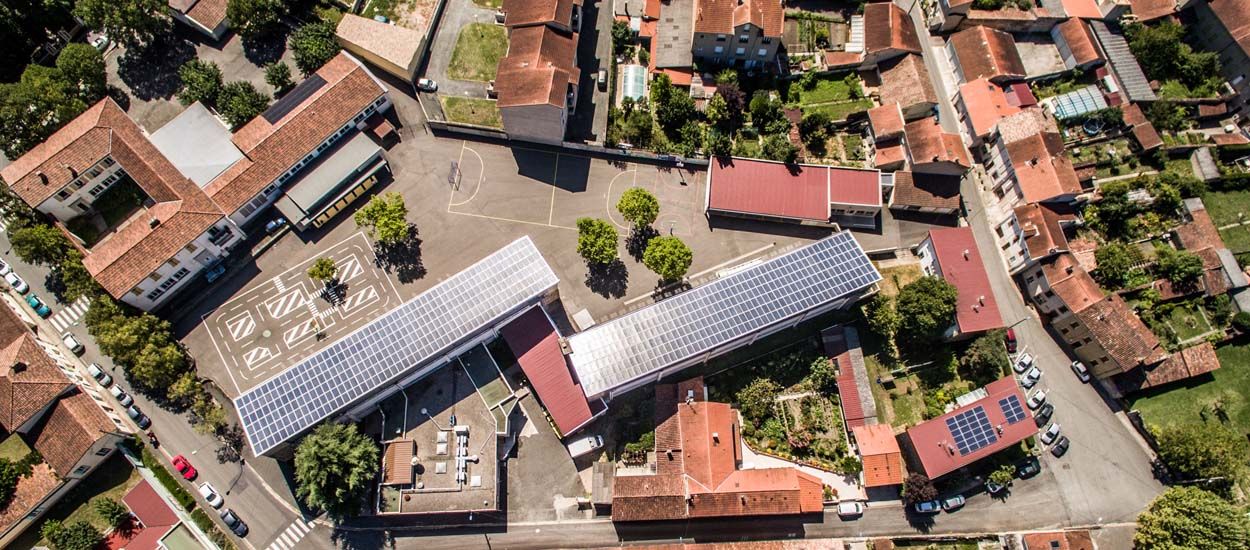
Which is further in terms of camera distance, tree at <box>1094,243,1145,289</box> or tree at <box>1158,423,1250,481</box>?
tree at <box>1094,243,1145,289</box>

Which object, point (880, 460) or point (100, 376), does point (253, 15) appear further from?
point (880, 460)

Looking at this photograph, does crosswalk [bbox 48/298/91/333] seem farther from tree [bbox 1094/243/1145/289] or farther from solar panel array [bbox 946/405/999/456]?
tree [bbox 1094/243/1145/289]

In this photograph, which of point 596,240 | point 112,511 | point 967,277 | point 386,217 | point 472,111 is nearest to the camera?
point 112,511

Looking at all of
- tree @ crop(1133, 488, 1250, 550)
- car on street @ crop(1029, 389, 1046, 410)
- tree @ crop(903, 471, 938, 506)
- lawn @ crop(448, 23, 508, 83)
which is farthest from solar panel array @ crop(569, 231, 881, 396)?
lawn @ crop(448, 23, 508, 83)

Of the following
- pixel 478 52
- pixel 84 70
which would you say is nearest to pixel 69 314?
pixel 84 70

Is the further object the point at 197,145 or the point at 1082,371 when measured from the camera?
the point at 197,145

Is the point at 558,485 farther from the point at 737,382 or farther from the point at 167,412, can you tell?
the point at 167,412

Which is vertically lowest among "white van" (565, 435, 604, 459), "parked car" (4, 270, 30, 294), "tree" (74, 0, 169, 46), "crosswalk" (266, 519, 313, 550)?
"white van" (565, 435, 604, 459)
